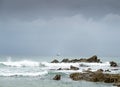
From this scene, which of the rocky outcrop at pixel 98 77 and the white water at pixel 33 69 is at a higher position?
the white water at pixel 33 69

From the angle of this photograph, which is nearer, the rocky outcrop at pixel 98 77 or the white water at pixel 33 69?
the rocky outcrop at pixel 98 77

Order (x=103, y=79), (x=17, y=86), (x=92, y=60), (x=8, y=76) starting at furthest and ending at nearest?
(x=92, y=60), (x=8, y=76), (x=103, y=79), (x=17, y=86)

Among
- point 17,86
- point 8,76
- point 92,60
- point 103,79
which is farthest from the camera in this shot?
point 92,60

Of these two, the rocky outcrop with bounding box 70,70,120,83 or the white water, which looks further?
the white water

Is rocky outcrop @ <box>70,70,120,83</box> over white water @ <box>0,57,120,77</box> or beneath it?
beneath

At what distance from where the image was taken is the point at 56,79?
42.0m

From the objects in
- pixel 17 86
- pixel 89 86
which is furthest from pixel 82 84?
pixel 17 86

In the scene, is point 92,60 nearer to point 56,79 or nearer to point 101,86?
point 56,79

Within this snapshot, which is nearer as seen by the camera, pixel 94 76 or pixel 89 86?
pixel 89 86

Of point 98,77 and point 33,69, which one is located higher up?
point 33,69

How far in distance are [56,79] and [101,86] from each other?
7572 millimetres

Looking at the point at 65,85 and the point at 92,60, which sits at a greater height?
the point at 92,60

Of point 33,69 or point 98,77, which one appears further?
point 33,69

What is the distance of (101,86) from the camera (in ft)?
119
